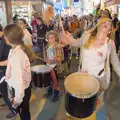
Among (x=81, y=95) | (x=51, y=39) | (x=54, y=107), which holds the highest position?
(x=51, y=39)

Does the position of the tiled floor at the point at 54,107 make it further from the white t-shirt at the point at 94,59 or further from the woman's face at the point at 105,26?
the woman's face at the point at 105,26

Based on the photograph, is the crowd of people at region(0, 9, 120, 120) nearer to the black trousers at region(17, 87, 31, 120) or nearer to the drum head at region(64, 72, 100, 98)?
the black trousers at region(17, 87, 31, 120)

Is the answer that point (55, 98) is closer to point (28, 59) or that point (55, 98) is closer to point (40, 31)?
point (28, 59)

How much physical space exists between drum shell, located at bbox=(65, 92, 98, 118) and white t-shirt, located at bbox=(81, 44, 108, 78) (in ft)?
1.33

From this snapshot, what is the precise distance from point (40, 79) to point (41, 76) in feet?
0.16

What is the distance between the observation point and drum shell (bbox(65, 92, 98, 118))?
226 centimetres

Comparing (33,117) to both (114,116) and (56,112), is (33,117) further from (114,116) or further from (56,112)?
(114,116)

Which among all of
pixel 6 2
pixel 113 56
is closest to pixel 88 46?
pixel 113 56

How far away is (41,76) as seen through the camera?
3393 millimetres

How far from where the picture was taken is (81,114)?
234cm

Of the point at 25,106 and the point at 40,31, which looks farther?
the point at 40,31

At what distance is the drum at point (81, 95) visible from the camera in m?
2.26

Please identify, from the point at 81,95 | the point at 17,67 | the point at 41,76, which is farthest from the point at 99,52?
the point at 41,76

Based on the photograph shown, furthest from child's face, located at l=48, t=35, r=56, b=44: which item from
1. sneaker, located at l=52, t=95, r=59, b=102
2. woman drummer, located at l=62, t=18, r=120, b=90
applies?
woman drummer, located at l=62, t=18, r=120, b=90
